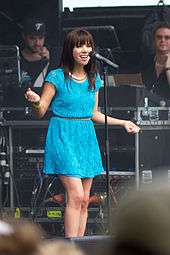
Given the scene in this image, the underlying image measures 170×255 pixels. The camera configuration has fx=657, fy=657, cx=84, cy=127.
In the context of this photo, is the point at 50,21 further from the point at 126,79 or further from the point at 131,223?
the point at 131,223

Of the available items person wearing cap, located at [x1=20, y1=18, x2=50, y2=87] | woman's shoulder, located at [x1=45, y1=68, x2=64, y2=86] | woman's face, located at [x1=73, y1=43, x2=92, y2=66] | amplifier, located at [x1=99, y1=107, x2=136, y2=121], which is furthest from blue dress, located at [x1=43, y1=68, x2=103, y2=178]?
person wearing cap, located at [x1=20, y1=18, x2=50, y2=87]

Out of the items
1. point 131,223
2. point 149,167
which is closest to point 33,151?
point 149,167

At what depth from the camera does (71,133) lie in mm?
4727

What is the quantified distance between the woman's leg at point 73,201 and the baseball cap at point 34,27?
2.44 m

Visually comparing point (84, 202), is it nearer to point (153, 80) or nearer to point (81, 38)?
point (81, 38)

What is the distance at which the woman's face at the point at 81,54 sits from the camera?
4.67 metres

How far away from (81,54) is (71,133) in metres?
0.57

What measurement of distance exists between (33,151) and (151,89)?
128 cm

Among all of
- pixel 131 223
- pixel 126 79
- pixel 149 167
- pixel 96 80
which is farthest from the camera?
pixel 126 79

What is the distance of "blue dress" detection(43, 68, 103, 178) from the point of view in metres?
4.66

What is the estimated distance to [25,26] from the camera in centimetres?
692

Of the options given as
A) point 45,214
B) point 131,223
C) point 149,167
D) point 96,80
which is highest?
point 96,80

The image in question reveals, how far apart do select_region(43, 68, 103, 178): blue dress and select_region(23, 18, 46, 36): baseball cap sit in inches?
83.0

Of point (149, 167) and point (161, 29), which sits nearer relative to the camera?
point (149, 167)
